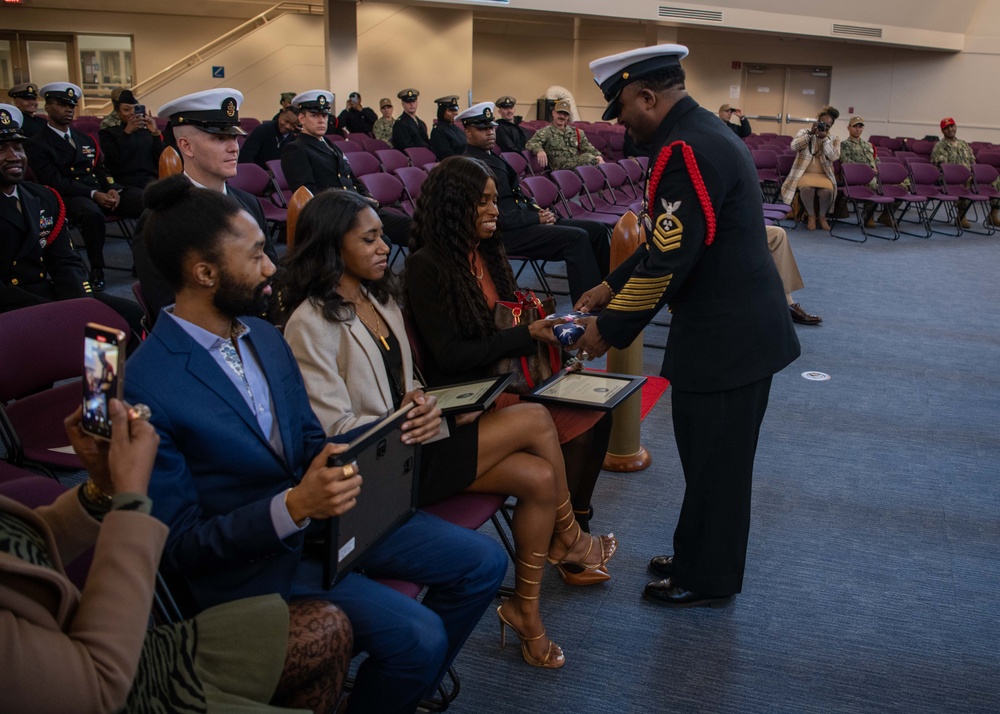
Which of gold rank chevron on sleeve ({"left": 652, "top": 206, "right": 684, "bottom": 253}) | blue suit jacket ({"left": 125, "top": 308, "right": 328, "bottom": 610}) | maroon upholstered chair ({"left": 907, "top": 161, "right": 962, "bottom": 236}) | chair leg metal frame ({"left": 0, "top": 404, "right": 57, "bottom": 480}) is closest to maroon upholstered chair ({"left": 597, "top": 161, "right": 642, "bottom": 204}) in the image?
maroon upholstered chair ({"left": 907, "top": 161, "right": 962, "bottom": 236})

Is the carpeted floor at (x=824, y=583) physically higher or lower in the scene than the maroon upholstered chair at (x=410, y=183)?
lower

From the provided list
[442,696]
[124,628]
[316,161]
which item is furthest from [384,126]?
[124,628]

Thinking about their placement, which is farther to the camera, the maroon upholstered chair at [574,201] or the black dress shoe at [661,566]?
the maroon upholstered chair at [574,201]

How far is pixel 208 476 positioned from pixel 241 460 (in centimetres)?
7

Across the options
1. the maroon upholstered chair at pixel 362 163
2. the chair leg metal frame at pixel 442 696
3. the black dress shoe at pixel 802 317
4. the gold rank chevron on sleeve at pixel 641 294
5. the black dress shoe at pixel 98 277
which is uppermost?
the maroon upholstered chair at pixel 362 163

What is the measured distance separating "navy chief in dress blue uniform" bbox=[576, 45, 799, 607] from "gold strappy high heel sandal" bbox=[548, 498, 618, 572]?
0.29 m

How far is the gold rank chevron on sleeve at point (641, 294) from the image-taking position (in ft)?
8.13

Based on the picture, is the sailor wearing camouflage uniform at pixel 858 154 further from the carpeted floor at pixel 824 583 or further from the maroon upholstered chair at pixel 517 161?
the carpeted floor at pixel 824 583

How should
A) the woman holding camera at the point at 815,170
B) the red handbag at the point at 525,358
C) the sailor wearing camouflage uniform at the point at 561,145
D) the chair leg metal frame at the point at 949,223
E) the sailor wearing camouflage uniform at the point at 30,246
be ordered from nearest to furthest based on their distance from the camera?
the red handbag at the point at 525,358 → the sailor wearing camouflage uniform at the point at 30,246 → the sailor wearing camouflage uniform at the point at 561,145 → the woman holding camera at the point at 815,170 → the chair leg metal frame at the point at 949,223

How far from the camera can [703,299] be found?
2562 millimetres

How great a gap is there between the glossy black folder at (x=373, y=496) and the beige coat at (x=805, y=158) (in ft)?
30.8

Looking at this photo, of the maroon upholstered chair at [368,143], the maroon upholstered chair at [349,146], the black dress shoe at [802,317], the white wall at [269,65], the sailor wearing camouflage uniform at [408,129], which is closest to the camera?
the black dress shoe at [802,317]

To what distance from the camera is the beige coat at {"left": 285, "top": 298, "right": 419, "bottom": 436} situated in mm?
2277

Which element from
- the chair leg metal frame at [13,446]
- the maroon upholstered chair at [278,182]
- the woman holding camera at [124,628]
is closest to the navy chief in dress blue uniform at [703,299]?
the woman holding camera at [124,628]
